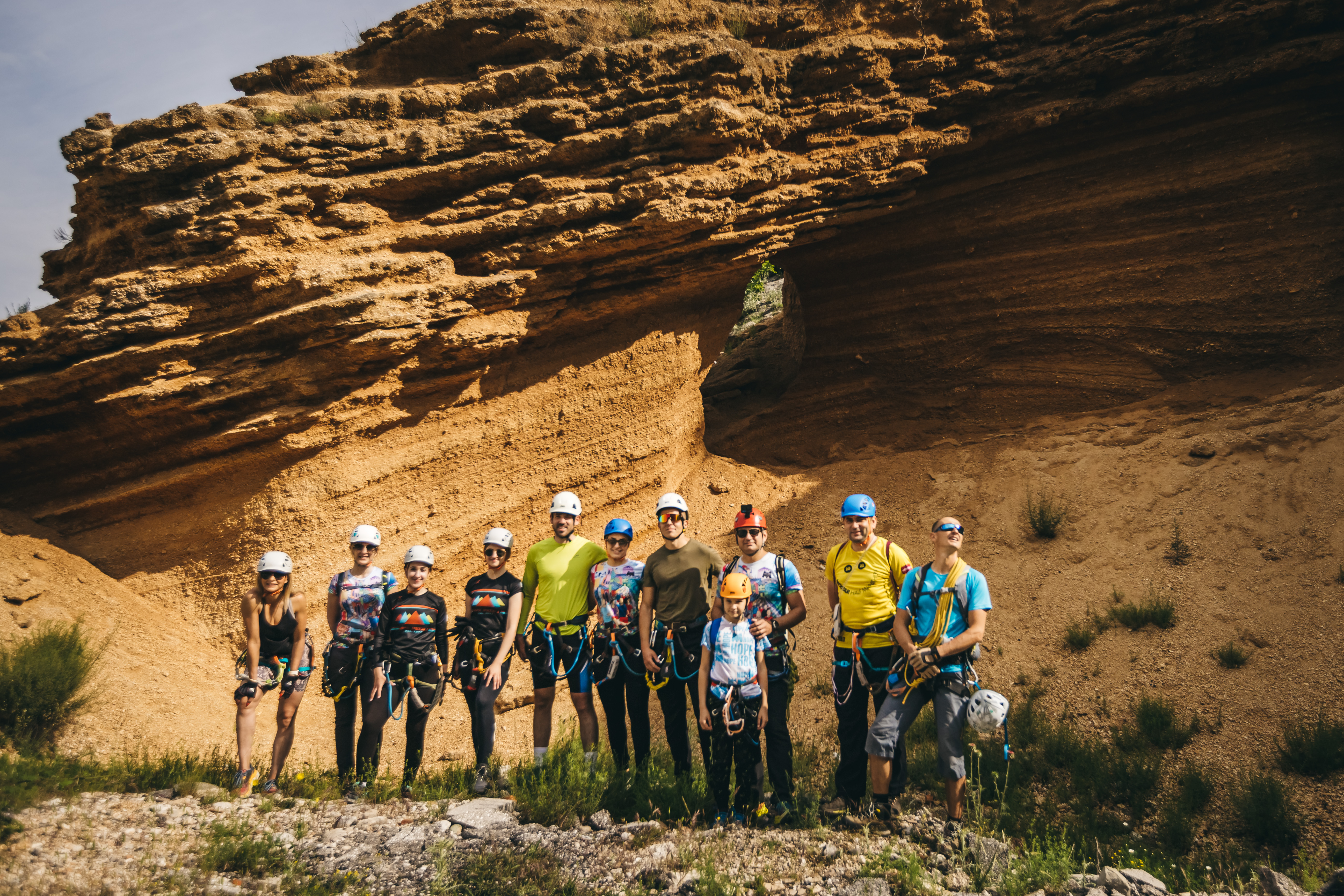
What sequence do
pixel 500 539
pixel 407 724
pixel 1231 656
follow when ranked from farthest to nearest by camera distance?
pixel 1231 656 → pixel 500 539 → pixel 407 724

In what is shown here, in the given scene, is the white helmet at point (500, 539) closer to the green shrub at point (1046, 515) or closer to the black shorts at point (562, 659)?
the black shorts at point (562, 659)

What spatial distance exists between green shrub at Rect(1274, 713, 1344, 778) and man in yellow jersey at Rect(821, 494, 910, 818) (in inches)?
123

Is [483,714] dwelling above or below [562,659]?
below

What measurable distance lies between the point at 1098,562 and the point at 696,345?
5.85m

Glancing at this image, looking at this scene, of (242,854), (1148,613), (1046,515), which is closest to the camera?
(242,854)

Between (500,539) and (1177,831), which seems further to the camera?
(500,539)

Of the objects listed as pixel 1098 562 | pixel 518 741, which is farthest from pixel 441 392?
pixel 1098 562

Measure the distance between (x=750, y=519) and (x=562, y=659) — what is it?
1.85 meters

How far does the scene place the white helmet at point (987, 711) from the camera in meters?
4.82

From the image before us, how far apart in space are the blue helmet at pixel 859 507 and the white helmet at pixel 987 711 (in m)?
1.35

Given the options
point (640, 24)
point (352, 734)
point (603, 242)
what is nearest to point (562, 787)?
point (352, 734)

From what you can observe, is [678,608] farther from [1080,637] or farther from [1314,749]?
[1314,749]

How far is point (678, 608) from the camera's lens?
578 centimetres

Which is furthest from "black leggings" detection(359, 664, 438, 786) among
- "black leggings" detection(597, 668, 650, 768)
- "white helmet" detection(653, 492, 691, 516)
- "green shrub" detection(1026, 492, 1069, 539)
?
"green shrub" detection(1026, 492, 1069, 539)
